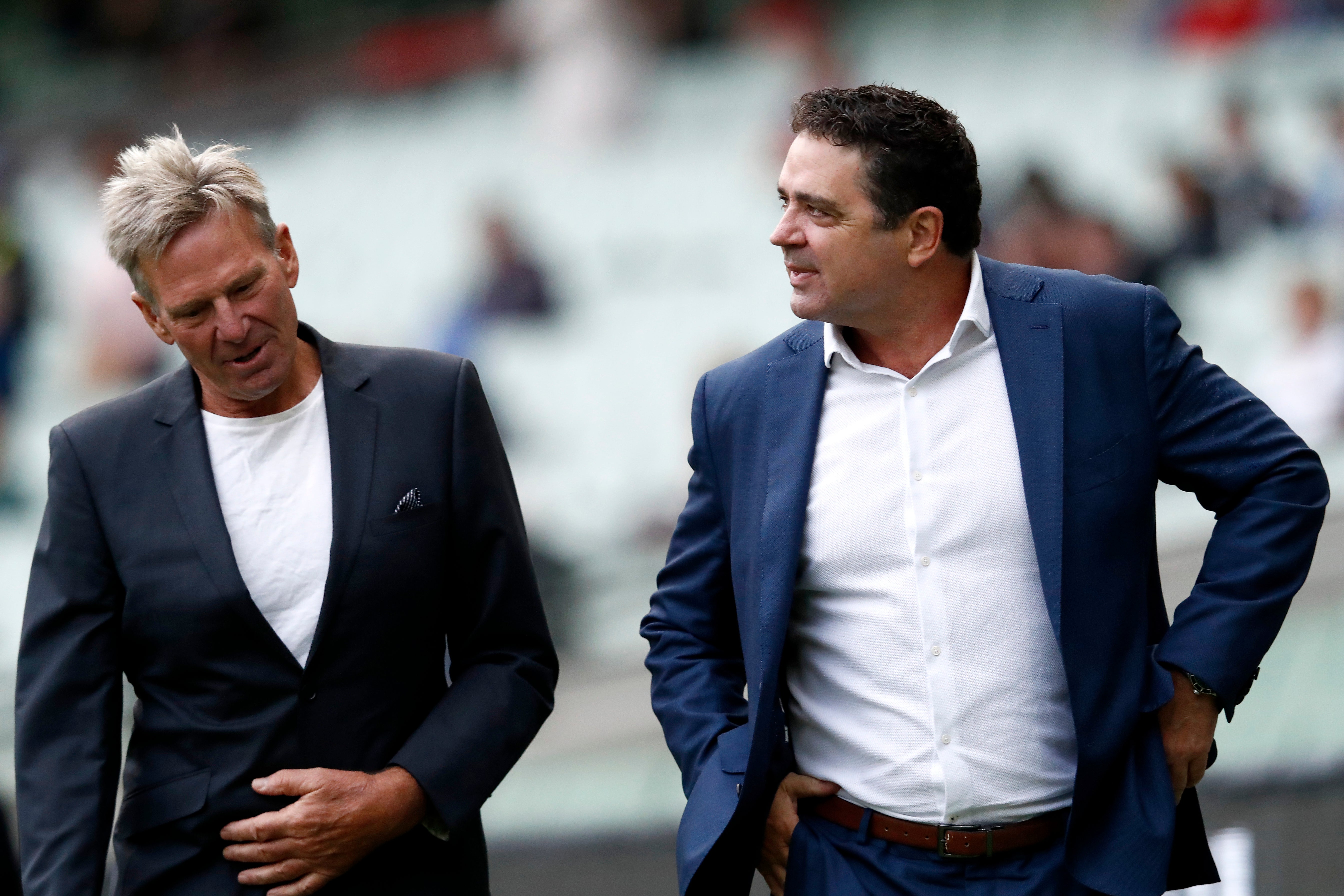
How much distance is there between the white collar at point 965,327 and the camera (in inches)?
84.0

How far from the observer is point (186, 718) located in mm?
2215

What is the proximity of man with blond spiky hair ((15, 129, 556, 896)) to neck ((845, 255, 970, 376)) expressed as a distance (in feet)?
2.17

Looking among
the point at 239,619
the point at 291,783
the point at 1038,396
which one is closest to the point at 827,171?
the point at 1038,396

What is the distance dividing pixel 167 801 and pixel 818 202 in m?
1.27

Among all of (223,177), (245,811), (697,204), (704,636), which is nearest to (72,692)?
(245,811)

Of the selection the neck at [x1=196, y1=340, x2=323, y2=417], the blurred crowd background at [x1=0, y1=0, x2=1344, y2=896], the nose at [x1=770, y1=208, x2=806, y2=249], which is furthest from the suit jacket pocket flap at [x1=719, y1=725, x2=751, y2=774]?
the blurred crowd background at [x1=0, y1=0, x2=1344, y2=896]

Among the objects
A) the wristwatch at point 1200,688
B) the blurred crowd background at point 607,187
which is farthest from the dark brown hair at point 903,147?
the blurred crowd background at point 607,187

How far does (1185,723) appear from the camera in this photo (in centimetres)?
209

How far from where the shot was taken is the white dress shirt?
2.06 metres

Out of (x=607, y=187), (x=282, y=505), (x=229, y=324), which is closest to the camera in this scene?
(x=229, y=324)

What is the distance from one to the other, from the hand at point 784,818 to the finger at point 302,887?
631 mm

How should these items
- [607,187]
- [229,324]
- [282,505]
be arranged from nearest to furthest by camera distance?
[229,324] → [282,505] → [607,187]

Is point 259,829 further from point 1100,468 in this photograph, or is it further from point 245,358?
point 1100,468

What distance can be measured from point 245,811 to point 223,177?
914mm
